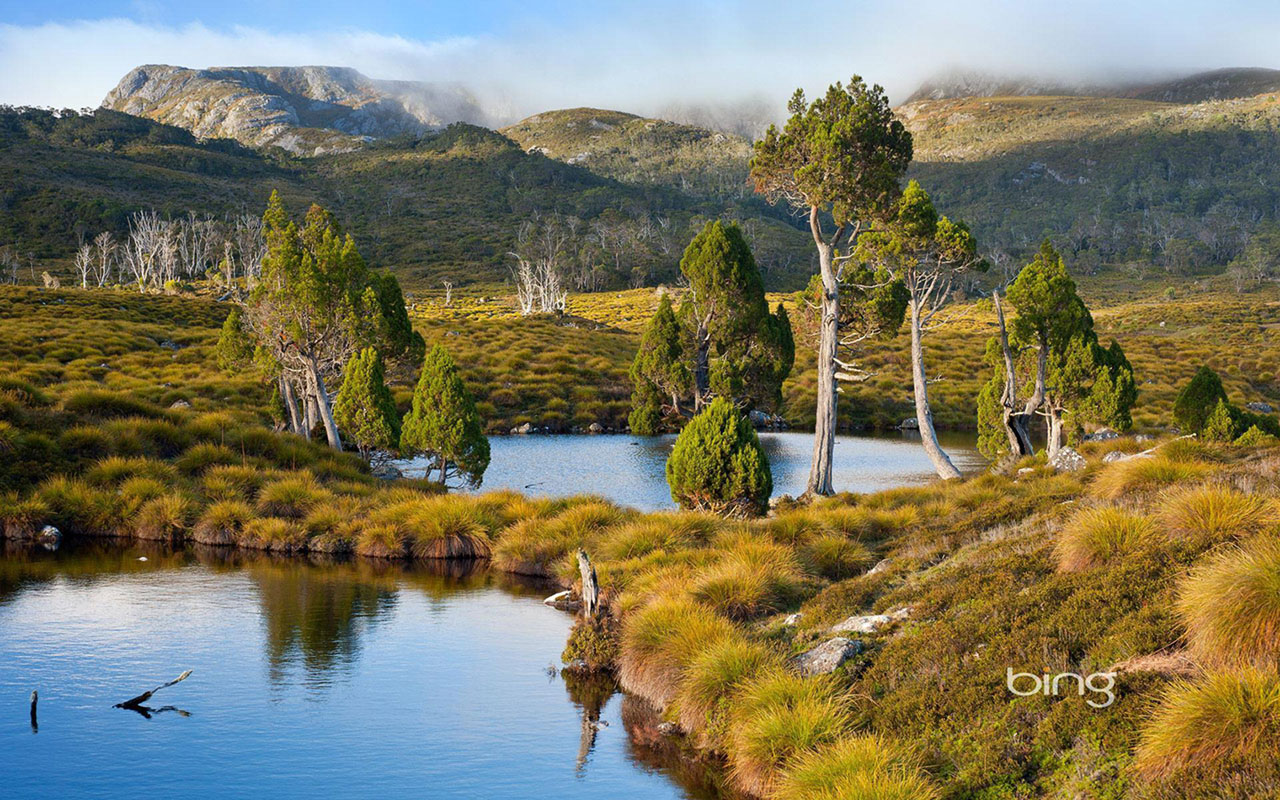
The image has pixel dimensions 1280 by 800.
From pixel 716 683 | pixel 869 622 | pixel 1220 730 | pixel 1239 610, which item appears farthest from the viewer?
pixel 869 622

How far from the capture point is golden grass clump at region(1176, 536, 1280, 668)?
8.07 metres

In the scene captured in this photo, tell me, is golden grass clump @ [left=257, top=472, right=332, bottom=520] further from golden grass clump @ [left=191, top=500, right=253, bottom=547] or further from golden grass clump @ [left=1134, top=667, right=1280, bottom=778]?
golden grass clump @ [left=1134, top=667, right=1280, bottom=778]

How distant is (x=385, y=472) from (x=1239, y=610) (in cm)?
2532

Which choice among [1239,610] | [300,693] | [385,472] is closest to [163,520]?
[385,472]

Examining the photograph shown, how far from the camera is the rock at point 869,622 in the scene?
12.3 meters

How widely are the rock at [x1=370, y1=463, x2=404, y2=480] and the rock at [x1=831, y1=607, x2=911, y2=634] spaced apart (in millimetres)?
19089

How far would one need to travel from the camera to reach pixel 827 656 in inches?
460

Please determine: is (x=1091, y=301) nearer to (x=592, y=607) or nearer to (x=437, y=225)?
(x=437, y=225)

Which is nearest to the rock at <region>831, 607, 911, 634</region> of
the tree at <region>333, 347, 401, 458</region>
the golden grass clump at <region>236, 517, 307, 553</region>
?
the golden grass clump at <region>236, 517, 307, 553</region>

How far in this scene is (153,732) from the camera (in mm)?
11703

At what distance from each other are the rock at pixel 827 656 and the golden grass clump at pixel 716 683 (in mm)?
353

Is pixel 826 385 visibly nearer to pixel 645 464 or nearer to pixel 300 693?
pixel 645 464

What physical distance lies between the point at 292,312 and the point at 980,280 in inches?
6039

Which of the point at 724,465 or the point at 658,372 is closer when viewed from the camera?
the point at 724,465
